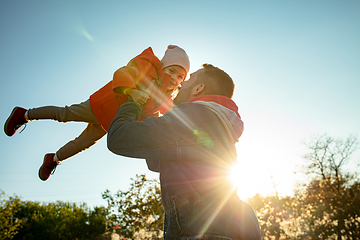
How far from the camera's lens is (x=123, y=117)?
1.27m

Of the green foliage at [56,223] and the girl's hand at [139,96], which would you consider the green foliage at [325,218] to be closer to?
the girl's hand at [139,96]

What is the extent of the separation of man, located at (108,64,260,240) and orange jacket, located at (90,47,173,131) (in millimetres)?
811

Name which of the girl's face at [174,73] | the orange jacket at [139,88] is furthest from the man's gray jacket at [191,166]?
the girl's face at [174,73]

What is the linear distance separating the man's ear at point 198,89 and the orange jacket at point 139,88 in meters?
0.48

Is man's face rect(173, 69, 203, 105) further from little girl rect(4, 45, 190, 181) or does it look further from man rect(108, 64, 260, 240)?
man rect(108, 64, 260, 240)

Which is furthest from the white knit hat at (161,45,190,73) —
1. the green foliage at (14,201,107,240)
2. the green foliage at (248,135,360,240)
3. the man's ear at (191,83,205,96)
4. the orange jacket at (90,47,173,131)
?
the green foliage at (14,201,107,240)

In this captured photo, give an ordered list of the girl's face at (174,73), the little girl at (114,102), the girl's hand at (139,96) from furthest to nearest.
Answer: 1. the girl's face at (174,73)
2. the little girl at (114,102)
3. the girl's hand at (139,96)

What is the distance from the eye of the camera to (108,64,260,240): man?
112 cm

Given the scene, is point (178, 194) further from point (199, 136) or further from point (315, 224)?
point (315, 224)

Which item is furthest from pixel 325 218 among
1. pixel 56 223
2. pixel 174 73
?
pixel 56 223

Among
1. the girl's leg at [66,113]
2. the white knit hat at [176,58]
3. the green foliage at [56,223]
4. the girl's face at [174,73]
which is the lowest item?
the green foliage at [56,223]

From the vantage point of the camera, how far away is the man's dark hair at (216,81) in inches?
78.3

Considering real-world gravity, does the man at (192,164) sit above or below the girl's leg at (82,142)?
below

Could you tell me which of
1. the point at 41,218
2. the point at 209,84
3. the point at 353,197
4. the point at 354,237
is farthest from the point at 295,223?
the point at 41,218
